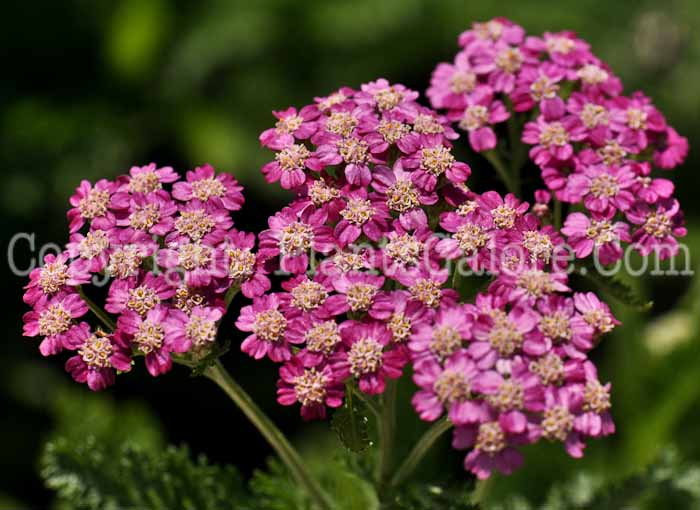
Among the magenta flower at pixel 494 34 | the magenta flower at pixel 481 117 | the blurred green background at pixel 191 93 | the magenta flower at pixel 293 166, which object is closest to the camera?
the magenta flower at pixel 293 166

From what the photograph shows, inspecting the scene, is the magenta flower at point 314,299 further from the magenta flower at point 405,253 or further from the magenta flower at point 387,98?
the magenta flower at point 387,98

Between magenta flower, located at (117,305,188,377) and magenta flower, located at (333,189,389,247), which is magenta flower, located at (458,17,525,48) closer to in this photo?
magenta flower, located at (333,189,389,247)

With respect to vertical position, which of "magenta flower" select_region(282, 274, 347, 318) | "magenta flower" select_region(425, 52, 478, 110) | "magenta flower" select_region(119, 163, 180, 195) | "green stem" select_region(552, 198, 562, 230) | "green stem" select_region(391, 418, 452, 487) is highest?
"magenta flower" select_region(119, 163, 180, 195)

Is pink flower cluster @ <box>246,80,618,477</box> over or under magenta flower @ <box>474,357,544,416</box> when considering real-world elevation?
over

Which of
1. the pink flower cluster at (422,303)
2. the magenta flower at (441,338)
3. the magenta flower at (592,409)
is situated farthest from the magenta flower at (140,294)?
the magenta flower at (592,409)

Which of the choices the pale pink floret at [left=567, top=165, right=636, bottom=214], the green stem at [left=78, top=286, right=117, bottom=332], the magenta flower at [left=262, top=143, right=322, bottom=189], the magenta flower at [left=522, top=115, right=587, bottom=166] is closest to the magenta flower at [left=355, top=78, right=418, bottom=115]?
the magenta flower at [left=262, top=143, right=322, bottom=189]

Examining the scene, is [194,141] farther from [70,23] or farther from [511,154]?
[511,154]

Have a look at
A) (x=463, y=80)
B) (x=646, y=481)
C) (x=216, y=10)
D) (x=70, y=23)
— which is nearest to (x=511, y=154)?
(x=463, y=80)
